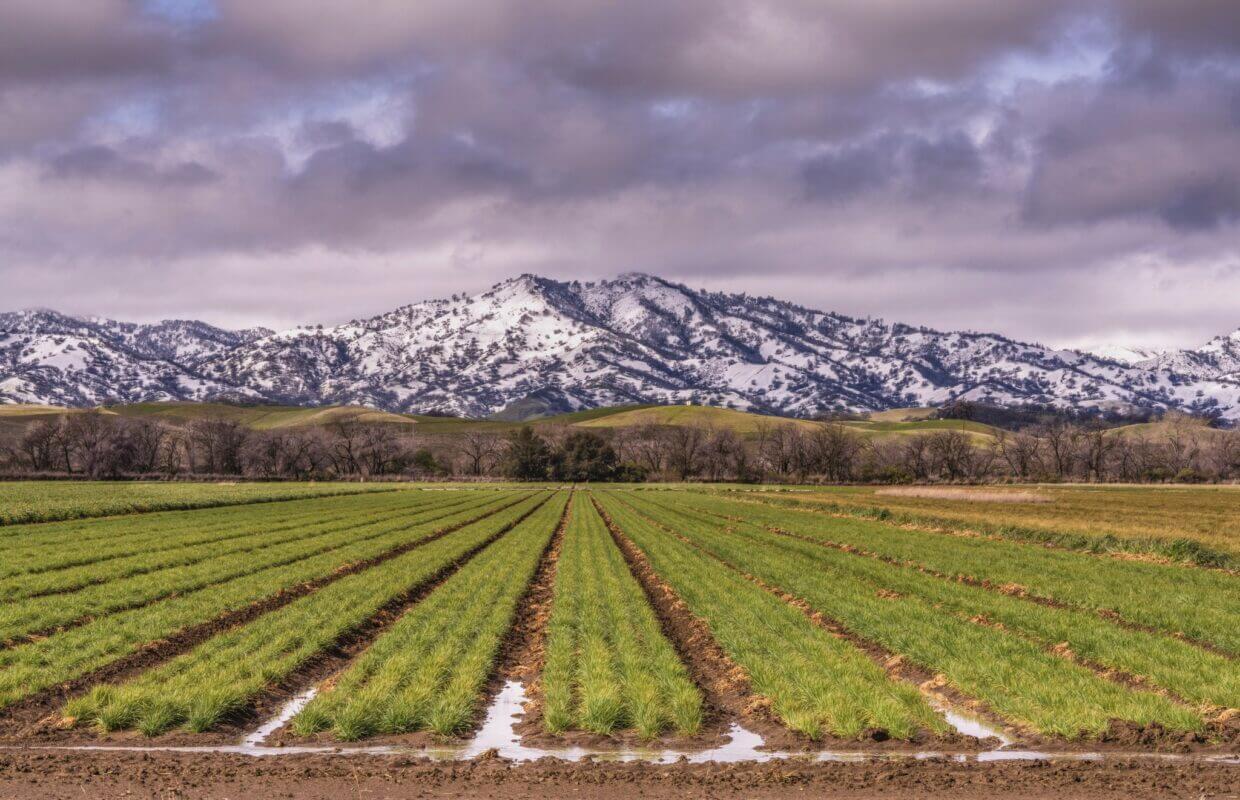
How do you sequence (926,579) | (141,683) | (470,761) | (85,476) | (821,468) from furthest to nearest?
1. (821,468)
2. (85,476)
3. (926,579)
4. (141,683)
5. (470,761)

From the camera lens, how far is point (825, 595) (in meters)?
25.9

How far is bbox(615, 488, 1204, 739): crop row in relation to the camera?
13.7 meters

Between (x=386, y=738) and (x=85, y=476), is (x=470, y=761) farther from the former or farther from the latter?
(x=85, y=476)

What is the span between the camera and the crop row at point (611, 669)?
14.1 meters

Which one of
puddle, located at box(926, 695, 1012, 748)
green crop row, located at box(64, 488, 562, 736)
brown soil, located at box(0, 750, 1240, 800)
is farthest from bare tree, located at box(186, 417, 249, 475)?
puddle, located at box(926, 695, 1012, 748)

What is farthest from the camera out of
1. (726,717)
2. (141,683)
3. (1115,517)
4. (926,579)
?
(1115,517)

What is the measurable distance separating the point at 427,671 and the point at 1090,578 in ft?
76.7

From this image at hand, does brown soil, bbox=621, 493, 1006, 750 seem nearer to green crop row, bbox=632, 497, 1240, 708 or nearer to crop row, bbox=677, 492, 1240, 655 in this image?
green crop row, bbox=632, 497, 1240, 708

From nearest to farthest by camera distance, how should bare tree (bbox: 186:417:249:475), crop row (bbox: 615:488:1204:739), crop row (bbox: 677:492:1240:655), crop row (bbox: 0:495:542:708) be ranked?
crop row (bbox: 615:488:1204:739)
crop row (bbox: 0:495:542:708)
crop row (bbox: 677:492:1240:655)
bare tree (bbox: 186:417:249:475)

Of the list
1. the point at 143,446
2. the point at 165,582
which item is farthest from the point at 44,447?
the point at 165,582

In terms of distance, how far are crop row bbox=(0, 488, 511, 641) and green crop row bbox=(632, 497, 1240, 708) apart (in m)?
21.4

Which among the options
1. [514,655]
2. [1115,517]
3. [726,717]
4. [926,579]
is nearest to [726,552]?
[926,579]

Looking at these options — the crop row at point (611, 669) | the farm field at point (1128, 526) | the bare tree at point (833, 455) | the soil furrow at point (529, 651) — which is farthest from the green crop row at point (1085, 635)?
the bare tree at point (833, 455)

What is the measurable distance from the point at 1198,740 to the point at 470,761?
10.8 metres
